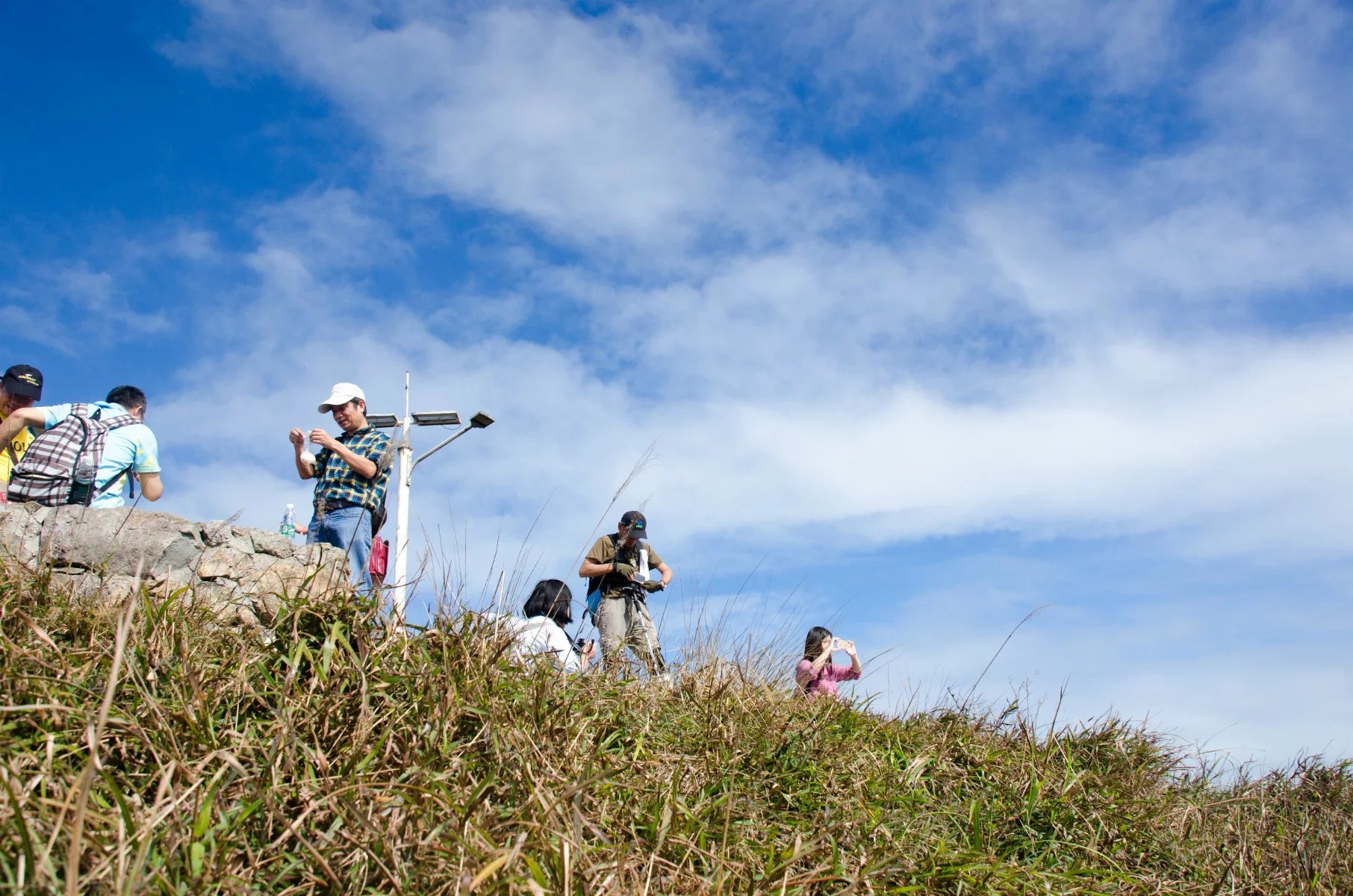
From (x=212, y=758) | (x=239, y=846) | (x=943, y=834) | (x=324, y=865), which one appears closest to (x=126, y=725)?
(x=212, y=758)

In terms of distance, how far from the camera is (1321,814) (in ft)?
19.5

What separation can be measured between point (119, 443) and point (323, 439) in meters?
1.13

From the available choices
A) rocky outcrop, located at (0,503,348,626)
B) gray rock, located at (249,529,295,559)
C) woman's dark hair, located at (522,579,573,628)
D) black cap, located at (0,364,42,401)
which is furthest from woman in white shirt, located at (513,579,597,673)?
black cap, located at (0,364,42,401)

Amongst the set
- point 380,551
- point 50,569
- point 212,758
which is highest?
point 380,551

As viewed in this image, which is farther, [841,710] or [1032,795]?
[841,710]

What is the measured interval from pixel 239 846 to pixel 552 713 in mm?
1285

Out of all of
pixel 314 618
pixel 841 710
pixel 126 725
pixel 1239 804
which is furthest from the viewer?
pixel 1239 804

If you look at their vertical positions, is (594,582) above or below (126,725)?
above

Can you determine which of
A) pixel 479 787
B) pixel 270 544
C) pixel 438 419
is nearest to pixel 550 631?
pixel 270 544

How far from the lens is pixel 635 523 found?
22.9 ft

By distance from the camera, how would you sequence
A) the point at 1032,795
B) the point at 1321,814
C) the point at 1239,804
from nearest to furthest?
the point at 1032,795
the point at 1239,804
the point at 1321,814

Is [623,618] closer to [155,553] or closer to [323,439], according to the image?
[323,439]

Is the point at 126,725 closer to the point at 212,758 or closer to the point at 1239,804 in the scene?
the point at 212,758

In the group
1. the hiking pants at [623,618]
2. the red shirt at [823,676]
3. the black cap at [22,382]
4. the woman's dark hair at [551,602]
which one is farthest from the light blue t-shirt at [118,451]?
the red shirt at [823,676]
